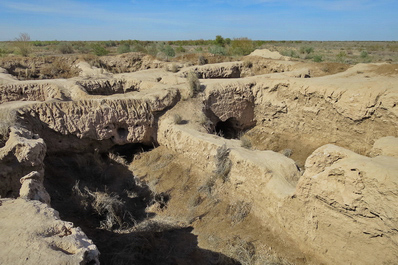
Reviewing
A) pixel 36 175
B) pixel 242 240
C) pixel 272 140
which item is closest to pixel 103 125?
pixel 36 175

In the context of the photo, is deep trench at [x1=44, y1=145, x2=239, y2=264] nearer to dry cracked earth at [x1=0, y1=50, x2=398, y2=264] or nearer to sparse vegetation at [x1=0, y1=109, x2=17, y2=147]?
dry cracked earth at [x1=0, y1=50, x2=398, y2=264]

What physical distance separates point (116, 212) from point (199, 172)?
2.63m

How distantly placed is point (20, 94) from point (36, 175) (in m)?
6.87

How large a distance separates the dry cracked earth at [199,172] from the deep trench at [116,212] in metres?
0.03

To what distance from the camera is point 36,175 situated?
5.24 m

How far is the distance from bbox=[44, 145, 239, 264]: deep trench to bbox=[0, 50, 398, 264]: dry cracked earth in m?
0.03

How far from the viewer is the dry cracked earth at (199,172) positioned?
436cm

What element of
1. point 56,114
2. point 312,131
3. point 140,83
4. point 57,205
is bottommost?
point 57,205

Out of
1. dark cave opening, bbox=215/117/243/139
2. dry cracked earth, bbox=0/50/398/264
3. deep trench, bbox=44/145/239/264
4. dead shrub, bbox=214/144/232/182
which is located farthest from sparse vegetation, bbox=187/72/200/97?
dead shrub, bbox=214/144/232/182

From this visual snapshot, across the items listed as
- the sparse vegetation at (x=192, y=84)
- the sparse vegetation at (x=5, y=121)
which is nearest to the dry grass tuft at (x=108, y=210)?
the sparse vegetation at (x=5, y=121)

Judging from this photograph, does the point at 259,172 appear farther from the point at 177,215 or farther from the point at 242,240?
the point at 177,215

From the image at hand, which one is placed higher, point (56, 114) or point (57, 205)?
point (56, 114)

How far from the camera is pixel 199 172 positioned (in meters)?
8.09

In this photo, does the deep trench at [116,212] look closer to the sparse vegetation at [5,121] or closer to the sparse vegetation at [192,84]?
the sparse vegetation at [5,121]
